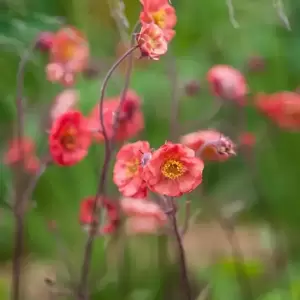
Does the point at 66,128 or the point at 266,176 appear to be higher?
the point at 66,128

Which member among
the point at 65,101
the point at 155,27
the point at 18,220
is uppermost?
the point at 155,27

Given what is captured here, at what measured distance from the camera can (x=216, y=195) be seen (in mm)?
622

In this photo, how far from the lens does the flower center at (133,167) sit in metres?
0.42

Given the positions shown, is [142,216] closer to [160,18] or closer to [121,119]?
[121,119]

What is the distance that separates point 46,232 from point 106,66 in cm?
19

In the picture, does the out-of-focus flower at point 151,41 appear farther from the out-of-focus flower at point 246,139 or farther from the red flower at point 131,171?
the out-of-focus flower at point 246,139

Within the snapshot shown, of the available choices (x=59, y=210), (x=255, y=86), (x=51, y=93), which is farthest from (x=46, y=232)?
(x=255, y=86)

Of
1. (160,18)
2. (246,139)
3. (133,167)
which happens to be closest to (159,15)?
(160,18)

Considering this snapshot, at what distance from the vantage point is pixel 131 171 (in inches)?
16.7

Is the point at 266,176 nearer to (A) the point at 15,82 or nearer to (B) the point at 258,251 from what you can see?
(B) the point at 258,251

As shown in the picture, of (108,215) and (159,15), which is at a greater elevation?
(159,15)

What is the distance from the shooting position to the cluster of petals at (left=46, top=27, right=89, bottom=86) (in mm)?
538

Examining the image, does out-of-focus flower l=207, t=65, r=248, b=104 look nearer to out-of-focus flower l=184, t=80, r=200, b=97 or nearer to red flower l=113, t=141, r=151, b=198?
out-of-focus flower l=184, t=80, r=200, b=97

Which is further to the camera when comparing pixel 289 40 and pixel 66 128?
pixel 289 40
